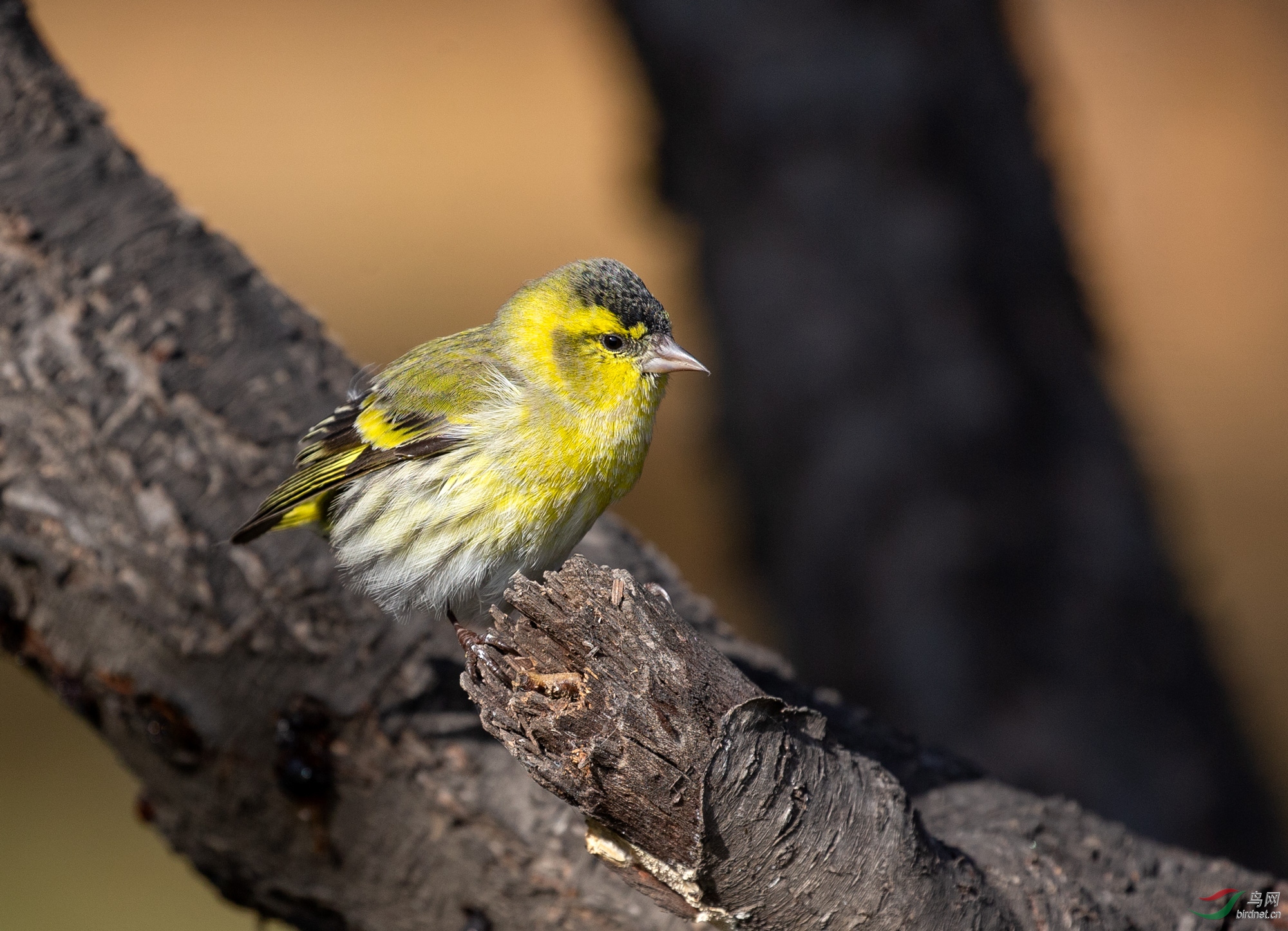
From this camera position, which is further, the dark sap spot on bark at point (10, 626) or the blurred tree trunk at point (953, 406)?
the blurred tree trunk at point (953, 406)

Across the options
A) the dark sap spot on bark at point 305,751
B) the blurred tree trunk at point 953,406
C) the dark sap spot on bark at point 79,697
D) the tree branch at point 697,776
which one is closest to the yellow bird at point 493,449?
the dark sap spot on bark at point 305,751

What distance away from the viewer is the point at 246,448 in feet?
12.8

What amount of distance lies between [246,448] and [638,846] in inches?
83.5

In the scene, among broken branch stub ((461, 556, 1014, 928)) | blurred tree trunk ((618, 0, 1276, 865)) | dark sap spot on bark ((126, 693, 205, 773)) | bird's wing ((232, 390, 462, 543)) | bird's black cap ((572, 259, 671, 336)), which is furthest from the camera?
blurred tree trunk ((618, 0, 1276, 865))

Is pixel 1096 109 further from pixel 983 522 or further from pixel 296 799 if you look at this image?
pixel 296 799

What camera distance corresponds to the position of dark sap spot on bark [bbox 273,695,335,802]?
11.3ft

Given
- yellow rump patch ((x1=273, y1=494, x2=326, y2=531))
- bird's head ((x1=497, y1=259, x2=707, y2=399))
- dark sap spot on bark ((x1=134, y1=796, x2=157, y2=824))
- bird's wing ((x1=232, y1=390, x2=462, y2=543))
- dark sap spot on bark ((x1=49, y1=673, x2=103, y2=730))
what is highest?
bird's head ((x1=497, y1=259, x2=707, y2=399))

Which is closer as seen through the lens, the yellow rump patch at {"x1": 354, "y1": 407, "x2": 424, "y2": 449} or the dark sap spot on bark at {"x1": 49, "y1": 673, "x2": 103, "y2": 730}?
the dark sap spot on bark at {"x1": 49, "y1": 673, "x2": 103, "y2": 730}

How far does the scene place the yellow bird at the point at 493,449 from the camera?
3.43 metres

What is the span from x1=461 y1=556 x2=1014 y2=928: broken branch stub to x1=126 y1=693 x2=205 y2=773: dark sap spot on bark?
139 centimetres

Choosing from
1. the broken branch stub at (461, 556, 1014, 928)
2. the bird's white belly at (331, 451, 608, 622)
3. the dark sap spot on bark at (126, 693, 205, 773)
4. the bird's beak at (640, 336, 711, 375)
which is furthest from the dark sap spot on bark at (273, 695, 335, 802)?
the bird's beak at (640, 336, 711, 375)

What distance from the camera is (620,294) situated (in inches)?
147

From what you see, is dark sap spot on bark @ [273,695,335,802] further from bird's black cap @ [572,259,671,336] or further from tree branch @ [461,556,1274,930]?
bird's black cap @ [572,259,671,336]

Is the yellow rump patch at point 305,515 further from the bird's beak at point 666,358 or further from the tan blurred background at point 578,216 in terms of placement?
the tan blurred background at point 578,216
